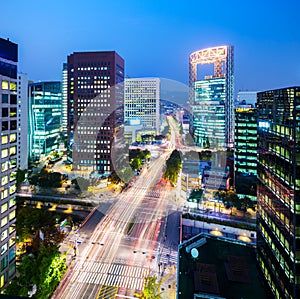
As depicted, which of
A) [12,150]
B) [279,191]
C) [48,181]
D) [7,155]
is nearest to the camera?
[279,191]

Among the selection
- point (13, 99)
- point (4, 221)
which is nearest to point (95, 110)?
point (13, 99)

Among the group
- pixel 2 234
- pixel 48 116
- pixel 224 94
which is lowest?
pixel 2 234

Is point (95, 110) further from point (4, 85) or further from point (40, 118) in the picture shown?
point (4, 85)

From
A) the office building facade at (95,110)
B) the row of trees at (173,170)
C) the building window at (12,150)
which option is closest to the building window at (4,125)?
the building window at (12,150)

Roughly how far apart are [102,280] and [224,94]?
30587mm

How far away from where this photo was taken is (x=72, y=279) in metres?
10.5

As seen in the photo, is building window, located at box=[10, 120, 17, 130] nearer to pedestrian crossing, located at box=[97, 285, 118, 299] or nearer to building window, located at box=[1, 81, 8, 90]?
building window, located at box=[1, 81, 8, 90]

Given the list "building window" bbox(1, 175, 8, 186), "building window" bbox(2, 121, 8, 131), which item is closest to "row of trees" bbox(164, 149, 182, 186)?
"building window" bbox(1, 175, 8, 186)

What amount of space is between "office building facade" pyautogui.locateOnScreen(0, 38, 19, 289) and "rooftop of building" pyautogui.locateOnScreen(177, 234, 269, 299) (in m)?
6.47

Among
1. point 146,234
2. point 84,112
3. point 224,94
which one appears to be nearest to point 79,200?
point 146,234

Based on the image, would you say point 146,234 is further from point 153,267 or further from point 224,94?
point 224,94

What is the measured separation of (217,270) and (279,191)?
3122 mm

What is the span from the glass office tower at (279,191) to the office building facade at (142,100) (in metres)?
27.1

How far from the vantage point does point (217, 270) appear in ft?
28.2
